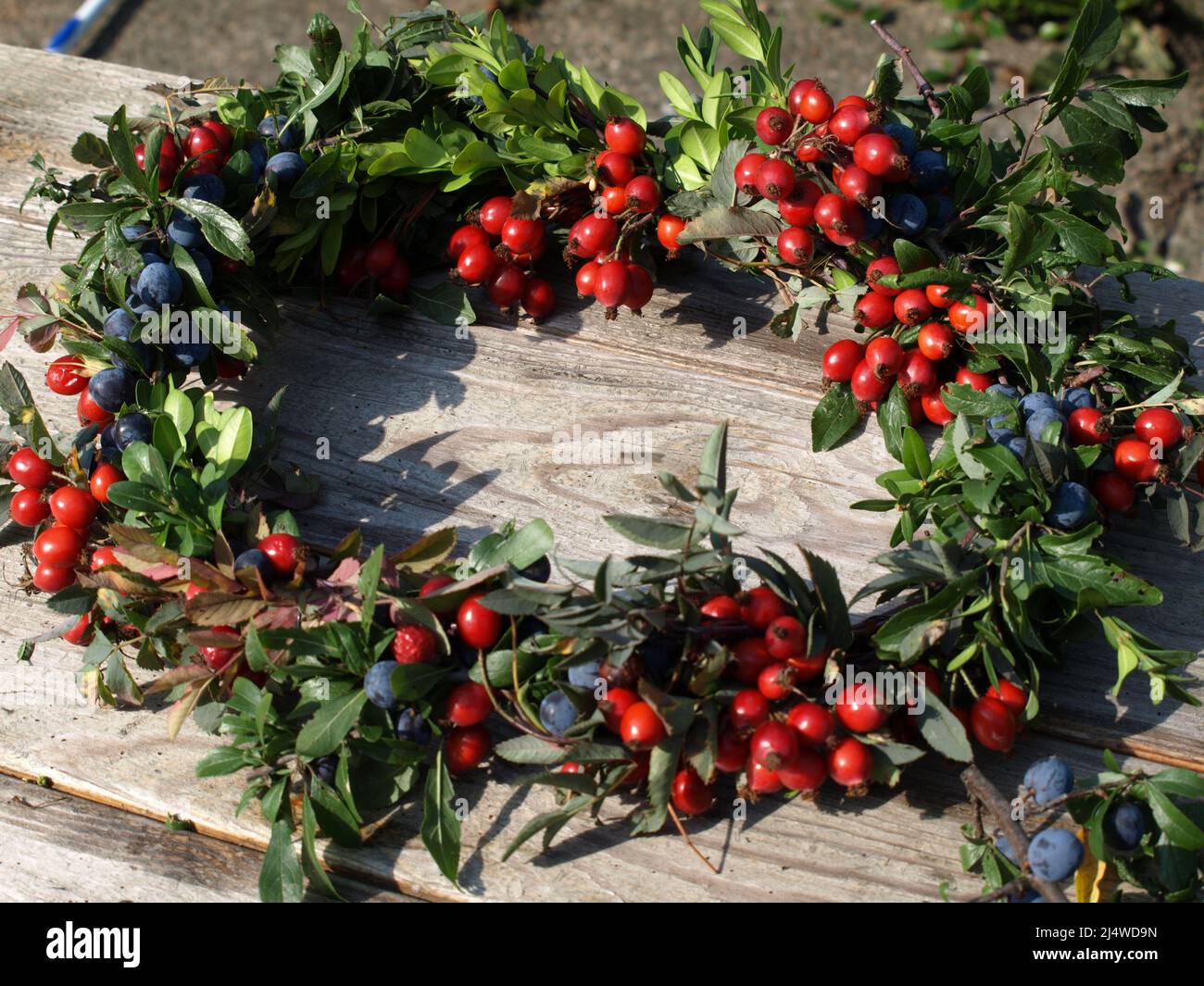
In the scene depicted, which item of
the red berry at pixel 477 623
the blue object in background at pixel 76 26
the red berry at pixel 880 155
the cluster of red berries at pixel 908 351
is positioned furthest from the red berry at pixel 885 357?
the blue object in background at pixel 76 26

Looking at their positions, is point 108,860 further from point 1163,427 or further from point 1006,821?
point 1163,427

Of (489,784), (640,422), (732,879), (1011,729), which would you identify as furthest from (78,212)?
(1011,729)

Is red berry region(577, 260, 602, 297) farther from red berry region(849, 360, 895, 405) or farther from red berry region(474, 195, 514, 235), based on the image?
red berry region(849, 360, 895, 405)

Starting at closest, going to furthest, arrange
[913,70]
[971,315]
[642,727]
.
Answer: [642,727] → [971,315] → [913,70]

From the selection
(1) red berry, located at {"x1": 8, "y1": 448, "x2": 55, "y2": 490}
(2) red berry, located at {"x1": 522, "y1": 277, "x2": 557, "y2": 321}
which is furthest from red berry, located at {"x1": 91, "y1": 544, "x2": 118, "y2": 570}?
(2) red berry, located at {"x1": 522, "y1": 277, "x2": 557, "y2": 321}

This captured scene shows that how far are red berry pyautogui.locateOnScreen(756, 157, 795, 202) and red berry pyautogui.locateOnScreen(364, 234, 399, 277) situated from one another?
A: 48 centimetres

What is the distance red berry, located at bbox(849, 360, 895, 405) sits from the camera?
1742 millimetres

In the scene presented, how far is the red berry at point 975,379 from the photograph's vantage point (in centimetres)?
171

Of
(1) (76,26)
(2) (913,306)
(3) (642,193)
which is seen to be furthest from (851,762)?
(1) (76,26)

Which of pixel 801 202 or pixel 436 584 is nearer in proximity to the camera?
pixel 436 584

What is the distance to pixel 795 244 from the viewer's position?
176 centimetres

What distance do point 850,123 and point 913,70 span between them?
16 cm

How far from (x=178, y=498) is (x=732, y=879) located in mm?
799

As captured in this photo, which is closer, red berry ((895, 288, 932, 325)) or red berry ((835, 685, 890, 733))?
red berry ((835, 685, 890, 733))
